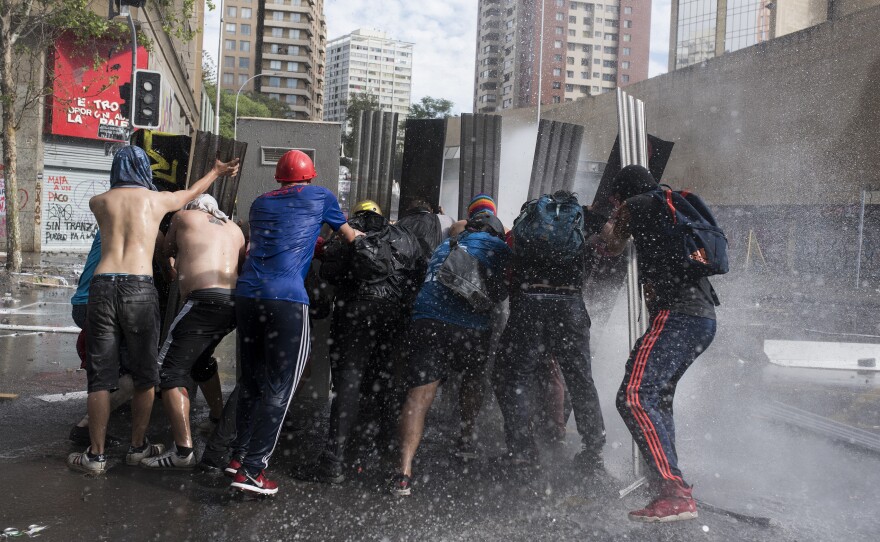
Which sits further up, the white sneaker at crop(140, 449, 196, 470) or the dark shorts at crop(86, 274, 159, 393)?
the dark shorts at crop(86, 274, 159, 393)

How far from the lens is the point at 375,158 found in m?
7.20

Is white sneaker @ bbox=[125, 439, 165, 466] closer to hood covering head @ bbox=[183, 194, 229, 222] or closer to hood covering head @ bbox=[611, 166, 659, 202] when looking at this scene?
hood covering head @ bbox=[183, 194, 229, 222]

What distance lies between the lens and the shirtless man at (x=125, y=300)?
430 centimetres

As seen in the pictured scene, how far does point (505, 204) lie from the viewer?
40.4ft

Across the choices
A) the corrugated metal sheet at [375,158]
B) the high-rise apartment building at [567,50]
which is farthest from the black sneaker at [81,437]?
the high-rise apartment building at [567,50]

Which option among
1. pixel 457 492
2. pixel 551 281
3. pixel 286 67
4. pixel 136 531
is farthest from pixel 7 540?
pixel 286 67

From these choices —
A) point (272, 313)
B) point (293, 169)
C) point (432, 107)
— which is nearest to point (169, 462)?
point (272, 313)

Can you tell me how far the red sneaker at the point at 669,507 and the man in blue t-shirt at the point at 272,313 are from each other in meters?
1.90

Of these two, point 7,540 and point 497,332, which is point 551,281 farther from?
point 7,540

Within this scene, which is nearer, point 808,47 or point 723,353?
point 723,353

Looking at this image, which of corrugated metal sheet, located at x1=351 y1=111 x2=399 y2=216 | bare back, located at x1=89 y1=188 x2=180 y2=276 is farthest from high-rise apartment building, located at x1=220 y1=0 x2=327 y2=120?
bare back, located at x1=89 y1=188 x2=180 y2=276

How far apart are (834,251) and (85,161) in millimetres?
24325

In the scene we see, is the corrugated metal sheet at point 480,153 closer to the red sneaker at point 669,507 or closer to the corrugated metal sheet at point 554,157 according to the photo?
the corrugated metal sheet at point 554,157

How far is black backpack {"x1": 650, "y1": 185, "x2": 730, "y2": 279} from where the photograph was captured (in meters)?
4.02
